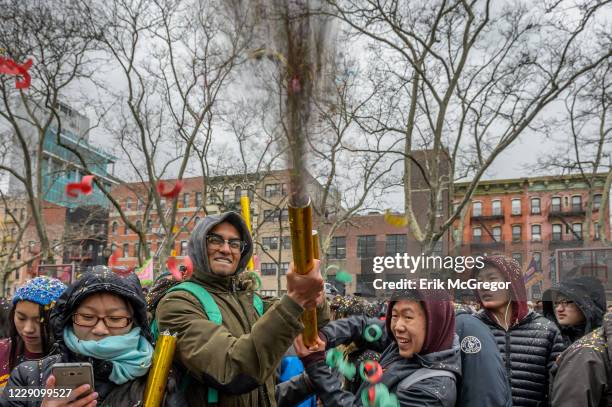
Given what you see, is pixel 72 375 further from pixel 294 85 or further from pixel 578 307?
pixel 578 307

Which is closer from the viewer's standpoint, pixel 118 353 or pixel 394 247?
pixel 118 353

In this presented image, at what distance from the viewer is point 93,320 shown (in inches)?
88.0

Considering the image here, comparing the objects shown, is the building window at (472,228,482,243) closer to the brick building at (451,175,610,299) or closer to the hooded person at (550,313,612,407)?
the brick building at (451,175,610,299)

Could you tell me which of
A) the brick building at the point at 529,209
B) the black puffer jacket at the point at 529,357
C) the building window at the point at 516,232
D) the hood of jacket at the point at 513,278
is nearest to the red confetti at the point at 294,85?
the hood of jacket at the point at 513,278

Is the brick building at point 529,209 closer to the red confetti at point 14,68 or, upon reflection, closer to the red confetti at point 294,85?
the red confetti at point 14,68

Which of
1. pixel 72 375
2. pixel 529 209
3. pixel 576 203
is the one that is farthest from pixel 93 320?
pixel 576 203

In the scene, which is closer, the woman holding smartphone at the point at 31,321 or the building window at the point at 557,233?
the woman holding smartphone at the point at 31,321

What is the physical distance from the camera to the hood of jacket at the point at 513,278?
3.39m

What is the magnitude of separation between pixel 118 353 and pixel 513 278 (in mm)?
2481

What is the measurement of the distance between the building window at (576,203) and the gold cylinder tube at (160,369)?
50.6m

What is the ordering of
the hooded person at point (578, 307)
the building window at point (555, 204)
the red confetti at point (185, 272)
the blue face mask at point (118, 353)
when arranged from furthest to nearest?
the building window at point (555, 204)
the hooded person at point (578, 307)
the red confetti at point (185, 272)
the blue face mask at point (118, 353)

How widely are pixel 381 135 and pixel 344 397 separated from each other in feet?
43.3

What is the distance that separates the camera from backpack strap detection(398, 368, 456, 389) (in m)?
2.47

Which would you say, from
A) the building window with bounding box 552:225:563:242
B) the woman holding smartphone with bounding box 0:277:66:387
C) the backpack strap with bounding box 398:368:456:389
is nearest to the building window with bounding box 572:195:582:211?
the building window with bounding box 552:225:563:242
